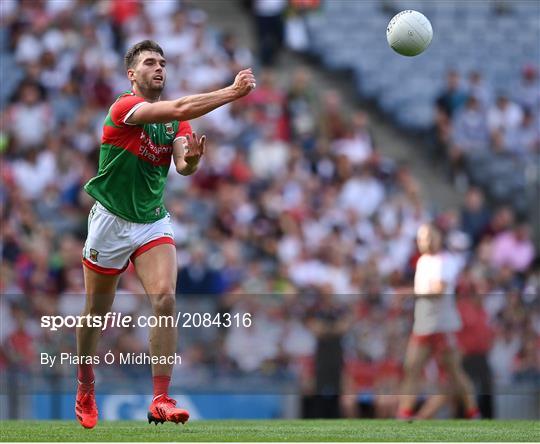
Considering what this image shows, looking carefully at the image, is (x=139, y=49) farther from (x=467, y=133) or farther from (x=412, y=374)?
(x=467, y=133)

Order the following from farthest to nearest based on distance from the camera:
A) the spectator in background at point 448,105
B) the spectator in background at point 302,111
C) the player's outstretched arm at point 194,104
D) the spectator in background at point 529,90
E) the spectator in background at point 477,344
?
1. the spectator in background at point 529,90
2. the spectator in background at point 448,105
3. the spectator in background at point 302,111
4. the spectator in background at point 477,344
5. the player's outstretched arm at point 194,104

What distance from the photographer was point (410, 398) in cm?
1338

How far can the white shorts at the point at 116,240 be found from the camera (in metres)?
10.1

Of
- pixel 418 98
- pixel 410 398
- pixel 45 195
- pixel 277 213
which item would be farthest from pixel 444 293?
pixel 418 98

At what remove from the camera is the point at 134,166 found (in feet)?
33.0

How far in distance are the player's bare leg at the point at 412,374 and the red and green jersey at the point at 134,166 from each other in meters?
4.19

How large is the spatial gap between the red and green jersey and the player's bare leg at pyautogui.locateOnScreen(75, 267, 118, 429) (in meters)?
0.51

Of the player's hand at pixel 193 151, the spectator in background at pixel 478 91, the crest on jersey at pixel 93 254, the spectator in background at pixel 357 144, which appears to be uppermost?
the spectator in background at pixel 478 91

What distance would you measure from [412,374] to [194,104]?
5.16 metres

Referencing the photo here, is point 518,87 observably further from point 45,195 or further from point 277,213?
point 45,195

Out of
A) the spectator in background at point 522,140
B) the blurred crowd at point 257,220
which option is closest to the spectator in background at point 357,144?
the blurred crowd at point 257,220

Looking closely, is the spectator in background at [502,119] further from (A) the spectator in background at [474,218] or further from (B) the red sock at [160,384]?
(B) the red sock at [160,384]

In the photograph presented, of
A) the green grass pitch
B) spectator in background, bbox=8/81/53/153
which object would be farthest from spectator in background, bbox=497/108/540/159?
the green grass pitch

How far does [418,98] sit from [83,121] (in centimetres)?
573
